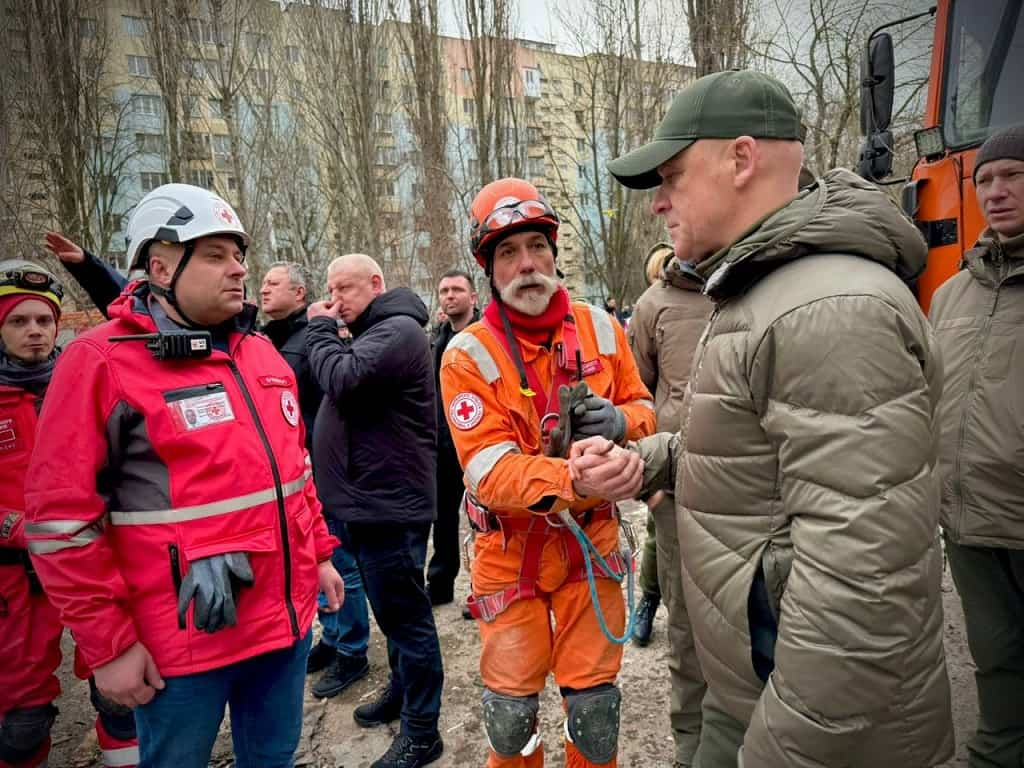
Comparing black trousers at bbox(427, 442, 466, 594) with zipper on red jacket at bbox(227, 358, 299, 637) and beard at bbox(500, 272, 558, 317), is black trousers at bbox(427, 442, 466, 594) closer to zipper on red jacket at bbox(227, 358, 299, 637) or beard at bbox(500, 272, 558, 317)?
zipper on red jacket at bbox(227, 358, 299, 637)

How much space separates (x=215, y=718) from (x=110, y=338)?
4.25 feet

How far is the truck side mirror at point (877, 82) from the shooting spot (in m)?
3.72

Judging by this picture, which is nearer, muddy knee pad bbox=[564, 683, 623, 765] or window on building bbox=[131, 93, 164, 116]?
muddy knee pad bbox=[564, 683, 623, 765]

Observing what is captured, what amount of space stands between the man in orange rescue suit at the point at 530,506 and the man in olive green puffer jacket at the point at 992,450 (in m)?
1.25

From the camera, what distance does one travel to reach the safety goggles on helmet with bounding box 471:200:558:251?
2238 mm

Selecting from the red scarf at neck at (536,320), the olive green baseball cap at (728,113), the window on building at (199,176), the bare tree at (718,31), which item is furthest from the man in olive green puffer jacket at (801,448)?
the window on building at (199,176)

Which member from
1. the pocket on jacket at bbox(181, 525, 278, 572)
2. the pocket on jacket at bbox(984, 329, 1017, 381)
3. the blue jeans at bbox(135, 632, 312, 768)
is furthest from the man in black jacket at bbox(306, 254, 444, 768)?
the pocket on jacket at bbox(984, 329, 1017, 381)

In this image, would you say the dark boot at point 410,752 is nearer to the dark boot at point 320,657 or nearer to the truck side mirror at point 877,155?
the dark boot at point 320,657

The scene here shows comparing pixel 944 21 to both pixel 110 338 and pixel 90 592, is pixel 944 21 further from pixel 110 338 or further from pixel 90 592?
pixel 90 592

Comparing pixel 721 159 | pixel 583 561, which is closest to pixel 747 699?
pixel 583 561

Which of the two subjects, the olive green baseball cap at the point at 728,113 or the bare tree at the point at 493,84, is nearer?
the olive green baseball cap at the point at 728,113

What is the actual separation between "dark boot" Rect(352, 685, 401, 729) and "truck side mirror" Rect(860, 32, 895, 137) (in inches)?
181

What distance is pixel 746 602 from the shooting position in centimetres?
129

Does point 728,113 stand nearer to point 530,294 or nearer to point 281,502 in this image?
point 530,294
